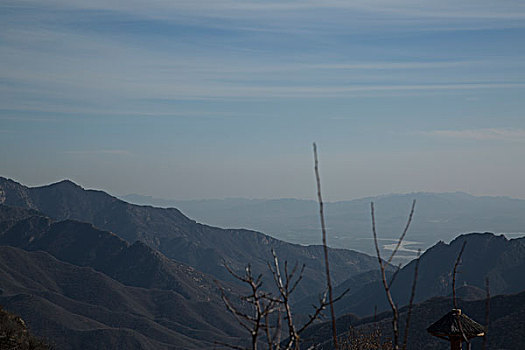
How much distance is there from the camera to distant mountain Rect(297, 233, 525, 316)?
342ft

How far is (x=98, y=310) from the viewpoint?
3920 inches

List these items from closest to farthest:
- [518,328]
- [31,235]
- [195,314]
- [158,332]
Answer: [518,328] < [158,332] < [195,314] < [31,235]

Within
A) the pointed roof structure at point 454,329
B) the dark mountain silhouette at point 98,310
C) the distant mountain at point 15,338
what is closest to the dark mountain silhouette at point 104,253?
the dark mountain silhouette at point 98,310

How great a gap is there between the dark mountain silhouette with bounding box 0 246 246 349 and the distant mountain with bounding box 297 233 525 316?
29.7 meters

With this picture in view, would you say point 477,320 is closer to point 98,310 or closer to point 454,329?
point 454,329

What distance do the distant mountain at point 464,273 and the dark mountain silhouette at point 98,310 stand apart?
29.7 m

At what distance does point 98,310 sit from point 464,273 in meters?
59.6

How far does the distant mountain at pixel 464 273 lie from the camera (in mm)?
104325

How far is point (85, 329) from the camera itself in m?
80.5

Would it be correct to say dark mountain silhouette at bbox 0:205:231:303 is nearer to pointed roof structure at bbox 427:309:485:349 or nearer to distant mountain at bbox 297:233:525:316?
distant mountain at bbox 297:233:525:316

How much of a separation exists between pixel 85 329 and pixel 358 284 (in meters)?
88.1

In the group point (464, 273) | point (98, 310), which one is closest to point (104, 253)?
point (98, 310)

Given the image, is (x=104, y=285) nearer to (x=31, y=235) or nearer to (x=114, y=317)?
(x=114, y=317)

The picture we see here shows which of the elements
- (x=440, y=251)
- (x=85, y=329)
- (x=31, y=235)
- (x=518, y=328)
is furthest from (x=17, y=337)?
(x=31, y=235)
